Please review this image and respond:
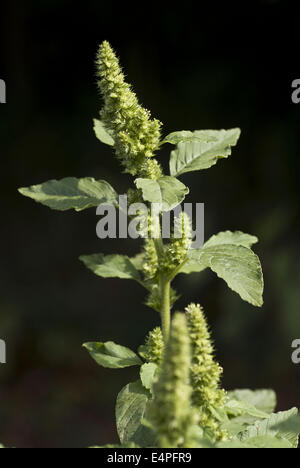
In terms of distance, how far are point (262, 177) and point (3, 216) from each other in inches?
83.4

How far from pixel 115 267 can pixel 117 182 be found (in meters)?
3.07

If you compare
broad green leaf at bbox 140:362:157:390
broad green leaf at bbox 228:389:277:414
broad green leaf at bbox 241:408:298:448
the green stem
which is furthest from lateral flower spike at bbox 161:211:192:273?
broad green leaf at bbox 228:389:277:414

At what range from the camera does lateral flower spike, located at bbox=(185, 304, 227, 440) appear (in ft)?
3.67

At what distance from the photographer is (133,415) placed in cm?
125

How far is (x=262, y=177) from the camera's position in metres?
4.33

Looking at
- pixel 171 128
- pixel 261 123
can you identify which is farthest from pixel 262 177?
pixel 171 128

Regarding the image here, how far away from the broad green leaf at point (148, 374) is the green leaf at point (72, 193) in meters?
0.37

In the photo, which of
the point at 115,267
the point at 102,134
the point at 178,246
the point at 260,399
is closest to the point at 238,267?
the point at 178,246

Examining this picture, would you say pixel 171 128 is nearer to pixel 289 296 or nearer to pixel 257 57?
pixel 257 57

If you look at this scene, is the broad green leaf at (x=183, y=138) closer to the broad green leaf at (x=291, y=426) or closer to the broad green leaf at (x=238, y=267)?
the broad green leaf at (x=238, y=267)

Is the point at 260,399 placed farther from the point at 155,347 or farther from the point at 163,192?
the point at 163,192

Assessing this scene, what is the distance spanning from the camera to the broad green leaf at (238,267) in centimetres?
120

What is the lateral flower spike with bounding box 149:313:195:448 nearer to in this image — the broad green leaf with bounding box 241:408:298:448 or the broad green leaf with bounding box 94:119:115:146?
the broad green leaf with bounding box 241:408:298:448

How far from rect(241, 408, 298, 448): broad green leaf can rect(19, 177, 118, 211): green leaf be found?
58cm
